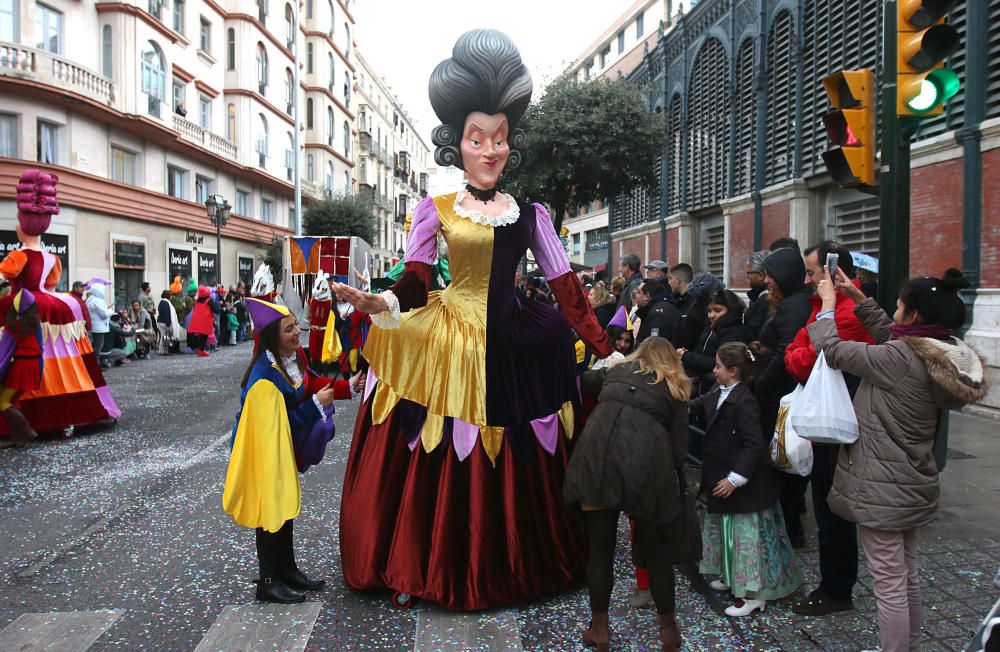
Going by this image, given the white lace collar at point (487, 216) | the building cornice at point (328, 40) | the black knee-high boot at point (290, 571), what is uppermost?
the building cornice at point (328, 40)

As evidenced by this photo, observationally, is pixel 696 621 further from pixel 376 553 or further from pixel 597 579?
pixel 376 553

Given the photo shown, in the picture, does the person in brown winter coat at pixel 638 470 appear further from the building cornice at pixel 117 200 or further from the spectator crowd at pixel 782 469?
the building cornice at pixel 117 200

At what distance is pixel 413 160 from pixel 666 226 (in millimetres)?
56780

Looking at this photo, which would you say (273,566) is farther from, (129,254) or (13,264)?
(129,254)

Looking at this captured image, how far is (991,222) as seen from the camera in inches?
332

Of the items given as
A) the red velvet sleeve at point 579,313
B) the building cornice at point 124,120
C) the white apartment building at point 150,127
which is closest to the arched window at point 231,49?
the white apartment building at point 150,127

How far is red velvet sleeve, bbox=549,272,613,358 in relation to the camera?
12.4ft

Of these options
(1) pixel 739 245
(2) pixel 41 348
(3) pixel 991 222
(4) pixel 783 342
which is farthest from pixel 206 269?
(4) pixel 783 342

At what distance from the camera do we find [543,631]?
3344 millimetres

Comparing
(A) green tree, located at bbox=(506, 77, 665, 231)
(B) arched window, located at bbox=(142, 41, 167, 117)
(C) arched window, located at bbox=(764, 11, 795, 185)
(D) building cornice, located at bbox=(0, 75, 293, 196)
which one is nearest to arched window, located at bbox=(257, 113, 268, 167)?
(D) building cornice, located at bbox=(0, 75, 293, 196)

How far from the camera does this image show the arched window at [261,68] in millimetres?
30438

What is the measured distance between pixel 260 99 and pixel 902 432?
101 feet

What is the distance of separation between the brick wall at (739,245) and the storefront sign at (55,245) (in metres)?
15.5

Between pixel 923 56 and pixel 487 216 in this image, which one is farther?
pixel 923 56
